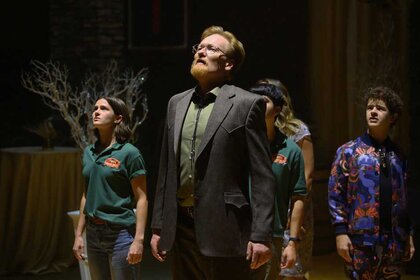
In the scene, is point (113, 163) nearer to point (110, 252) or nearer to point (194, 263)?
point (110, 252)

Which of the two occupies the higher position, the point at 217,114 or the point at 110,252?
the point at 217,114

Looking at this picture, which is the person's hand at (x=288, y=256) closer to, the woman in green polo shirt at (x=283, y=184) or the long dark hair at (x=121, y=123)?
the woman in green polo shirt at (x=283, y=184)

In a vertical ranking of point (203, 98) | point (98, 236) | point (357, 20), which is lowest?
point (98, 236)

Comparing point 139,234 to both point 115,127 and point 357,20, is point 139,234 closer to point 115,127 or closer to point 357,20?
point 115,127

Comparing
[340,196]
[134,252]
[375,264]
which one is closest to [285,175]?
[340,196]

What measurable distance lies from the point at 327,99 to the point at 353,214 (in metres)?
3.65

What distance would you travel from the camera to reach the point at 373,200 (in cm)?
355

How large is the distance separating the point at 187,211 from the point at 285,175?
2.85 feet

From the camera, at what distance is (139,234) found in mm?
3543

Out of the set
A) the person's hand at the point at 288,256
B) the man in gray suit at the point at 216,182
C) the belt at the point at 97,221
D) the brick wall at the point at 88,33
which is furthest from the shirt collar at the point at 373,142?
the brick wall at the point at 88,33

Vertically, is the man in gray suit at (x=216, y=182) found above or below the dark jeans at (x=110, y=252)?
above

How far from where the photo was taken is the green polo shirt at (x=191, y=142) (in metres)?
2.81

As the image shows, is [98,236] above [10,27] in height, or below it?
below

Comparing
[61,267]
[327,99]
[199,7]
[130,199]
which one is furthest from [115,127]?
[199,7]
